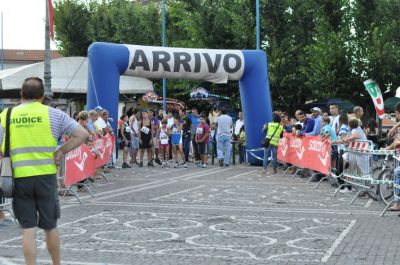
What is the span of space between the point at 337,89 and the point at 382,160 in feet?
63.0

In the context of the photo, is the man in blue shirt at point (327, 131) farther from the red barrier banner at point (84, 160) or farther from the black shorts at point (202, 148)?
the black shorts at point (202, 148)

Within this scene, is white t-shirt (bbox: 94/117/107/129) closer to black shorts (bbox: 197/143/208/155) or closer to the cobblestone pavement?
the cobblestone pavement

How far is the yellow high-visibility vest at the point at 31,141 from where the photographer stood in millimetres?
6223

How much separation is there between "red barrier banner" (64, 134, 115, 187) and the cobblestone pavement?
41cm

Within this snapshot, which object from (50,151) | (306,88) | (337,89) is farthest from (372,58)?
(50,151)

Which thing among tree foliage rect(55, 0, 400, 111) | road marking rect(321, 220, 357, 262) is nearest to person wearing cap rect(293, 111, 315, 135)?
road marking rect(321, 220, 357, 262)

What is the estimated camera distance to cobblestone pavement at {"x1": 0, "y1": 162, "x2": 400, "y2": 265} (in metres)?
7.70

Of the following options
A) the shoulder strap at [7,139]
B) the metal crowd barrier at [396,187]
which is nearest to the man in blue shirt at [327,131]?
the metal crowd barrier at [396,187]

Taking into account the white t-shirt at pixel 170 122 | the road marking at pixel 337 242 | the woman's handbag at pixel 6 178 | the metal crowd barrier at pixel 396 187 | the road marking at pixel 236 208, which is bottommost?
the road marking at pixel 236 208

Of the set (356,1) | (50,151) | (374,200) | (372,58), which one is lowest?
(374,200)

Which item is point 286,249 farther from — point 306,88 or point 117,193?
point 306,88

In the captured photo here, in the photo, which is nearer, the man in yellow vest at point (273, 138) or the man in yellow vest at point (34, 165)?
the man in yellow vest at point (34, 165)

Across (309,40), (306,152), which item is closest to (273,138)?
(306,152)

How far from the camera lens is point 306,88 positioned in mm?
34625
